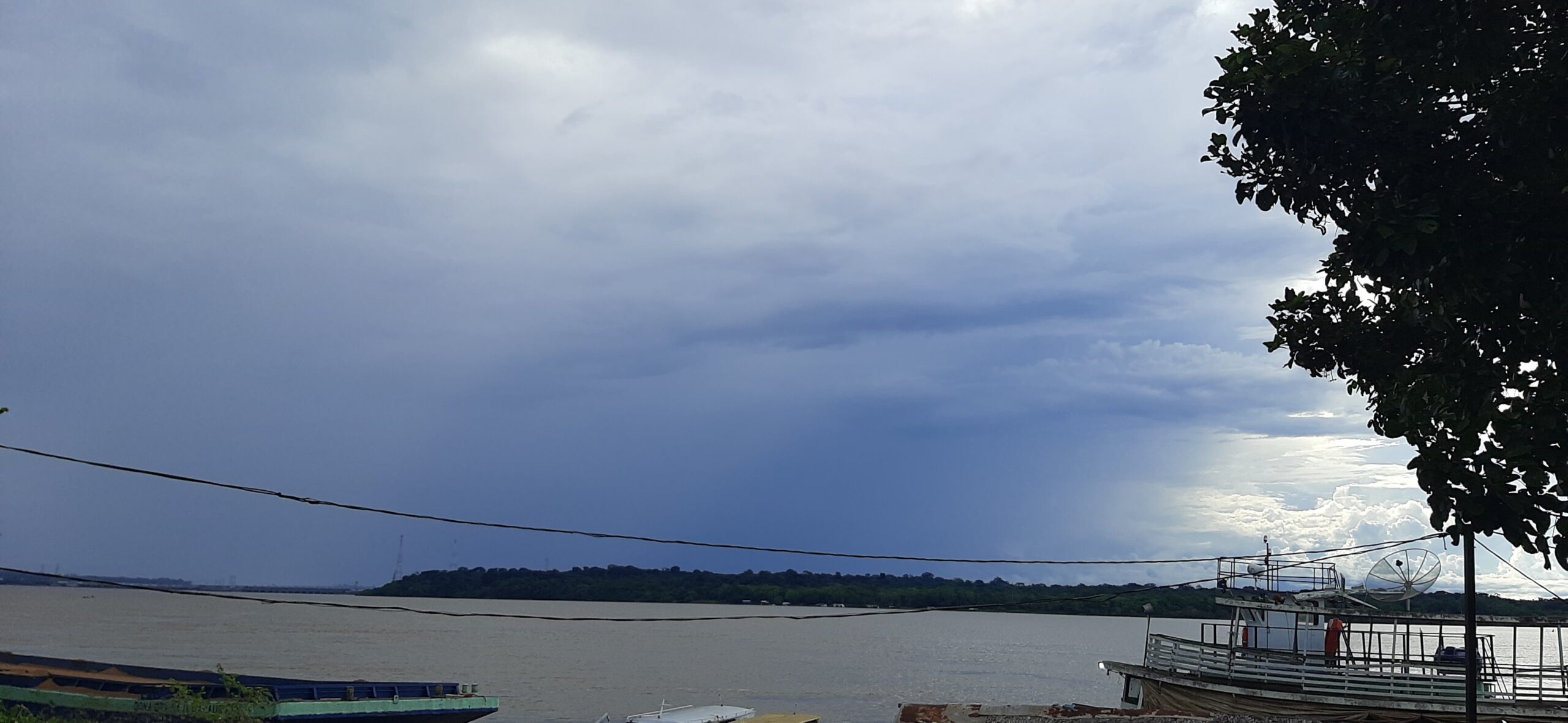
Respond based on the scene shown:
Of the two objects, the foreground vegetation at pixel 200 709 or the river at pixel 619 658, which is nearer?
the foreground vegetation at pixel 200 709

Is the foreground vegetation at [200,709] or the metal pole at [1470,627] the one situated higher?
the metal pole at [1470,627]

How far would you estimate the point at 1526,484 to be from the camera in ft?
27.5

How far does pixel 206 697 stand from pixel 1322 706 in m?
26.9

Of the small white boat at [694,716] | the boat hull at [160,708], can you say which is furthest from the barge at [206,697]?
the small white boat at [694,716]

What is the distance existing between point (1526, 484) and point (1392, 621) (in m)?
19.2

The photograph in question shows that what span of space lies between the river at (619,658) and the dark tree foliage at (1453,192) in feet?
128

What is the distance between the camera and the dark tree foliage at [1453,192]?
8367 mm

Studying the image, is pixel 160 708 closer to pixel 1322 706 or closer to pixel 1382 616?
pixel 1322 706

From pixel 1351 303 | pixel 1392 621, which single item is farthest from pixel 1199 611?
pixel 1351 303

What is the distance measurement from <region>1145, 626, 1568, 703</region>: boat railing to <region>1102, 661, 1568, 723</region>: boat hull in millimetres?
207

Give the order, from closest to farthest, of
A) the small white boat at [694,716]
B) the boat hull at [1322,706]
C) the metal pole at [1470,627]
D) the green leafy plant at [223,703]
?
1. the metal pole at [1470,627]
2. the boat hull at [1322,706]
3. the green leafy plant at [223,703]
4. the small white boat at [694,716]

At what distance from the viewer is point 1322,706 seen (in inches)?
906

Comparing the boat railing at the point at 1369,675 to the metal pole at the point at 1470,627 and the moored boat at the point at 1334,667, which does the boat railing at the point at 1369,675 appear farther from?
the metal pole at the point at 1470,627

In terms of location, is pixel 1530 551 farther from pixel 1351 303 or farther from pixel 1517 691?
pixel 1517 691
